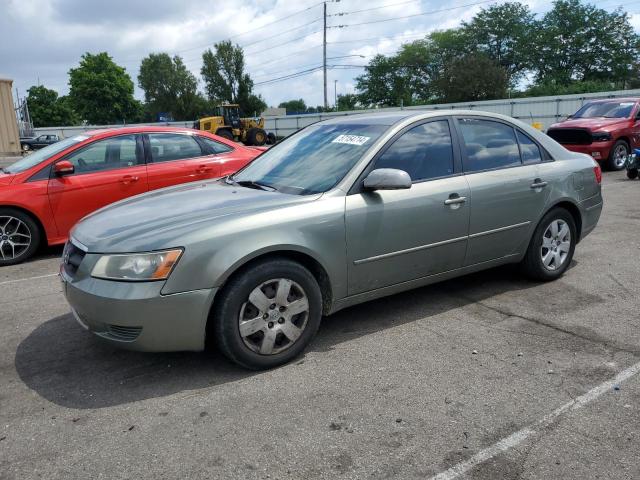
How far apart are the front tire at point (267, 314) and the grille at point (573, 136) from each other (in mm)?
12274

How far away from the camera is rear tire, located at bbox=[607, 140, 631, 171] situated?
529 inches

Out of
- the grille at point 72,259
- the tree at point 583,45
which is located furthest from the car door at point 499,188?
the tree at point 583,45

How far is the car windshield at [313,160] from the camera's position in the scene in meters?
3.80

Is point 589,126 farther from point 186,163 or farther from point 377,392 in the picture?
point 377,392

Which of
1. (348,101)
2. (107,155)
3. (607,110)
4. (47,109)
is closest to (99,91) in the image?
(47,109)

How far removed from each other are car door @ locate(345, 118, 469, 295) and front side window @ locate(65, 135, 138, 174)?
420 cm

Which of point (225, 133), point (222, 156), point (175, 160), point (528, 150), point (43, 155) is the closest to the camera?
point (528, 150)

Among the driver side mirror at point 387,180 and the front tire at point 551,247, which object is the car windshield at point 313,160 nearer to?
the driver side mirror at point 387,180

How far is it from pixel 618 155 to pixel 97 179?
1254cm

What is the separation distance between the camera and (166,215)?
343 cm

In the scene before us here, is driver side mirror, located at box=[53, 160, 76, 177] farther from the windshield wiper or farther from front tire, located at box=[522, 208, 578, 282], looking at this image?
front tire, located at box=[522, 208, 578, 282]

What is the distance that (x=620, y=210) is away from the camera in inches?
328

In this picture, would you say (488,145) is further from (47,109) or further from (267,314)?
Result: (47,109)

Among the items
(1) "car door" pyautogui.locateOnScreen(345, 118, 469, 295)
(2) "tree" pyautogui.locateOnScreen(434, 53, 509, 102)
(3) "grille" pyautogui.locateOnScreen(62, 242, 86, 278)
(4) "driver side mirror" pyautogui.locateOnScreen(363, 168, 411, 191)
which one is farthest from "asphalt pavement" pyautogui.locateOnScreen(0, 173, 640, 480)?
(2) "tree" pyautogui.locateOnScreen(434, 53, 509, 102)
